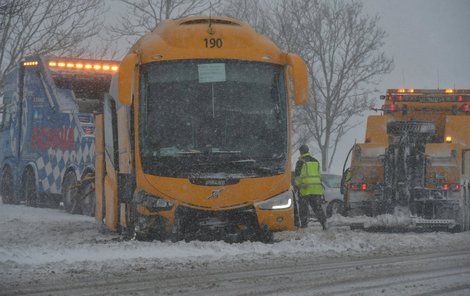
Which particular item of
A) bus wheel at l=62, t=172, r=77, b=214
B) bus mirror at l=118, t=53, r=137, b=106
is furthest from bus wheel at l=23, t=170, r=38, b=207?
bus mirror at l=118, t=53, r=137, b=106

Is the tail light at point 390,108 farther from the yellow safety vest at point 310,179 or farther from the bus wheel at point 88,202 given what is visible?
the bus wheel at point 88,202

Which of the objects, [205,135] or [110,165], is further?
[110,165]

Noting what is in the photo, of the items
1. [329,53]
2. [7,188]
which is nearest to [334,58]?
[329,53]

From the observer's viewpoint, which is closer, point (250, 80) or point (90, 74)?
point (250, 80)

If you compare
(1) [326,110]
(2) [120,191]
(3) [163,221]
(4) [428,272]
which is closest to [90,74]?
(2) [120,191]

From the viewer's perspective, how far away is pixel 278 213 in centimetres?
1264

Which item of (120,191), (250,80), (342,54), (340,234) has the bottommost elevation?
(340,234)

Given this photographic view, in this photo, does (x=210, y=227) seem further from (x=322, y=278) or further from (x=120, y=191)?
(x=322, y=278)

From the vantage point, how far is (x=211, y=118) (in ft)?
41.6

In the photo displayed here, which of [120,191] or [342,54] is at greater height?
[342,54]

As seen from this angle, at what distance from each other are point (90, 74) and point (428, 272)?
12532 mm

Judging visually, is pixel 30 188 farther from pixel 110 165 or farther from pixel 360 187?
pixel 360 187

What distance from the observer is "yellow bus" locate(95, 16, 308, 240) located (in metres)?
12.3

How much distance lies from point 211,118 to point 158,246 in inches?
85.6
